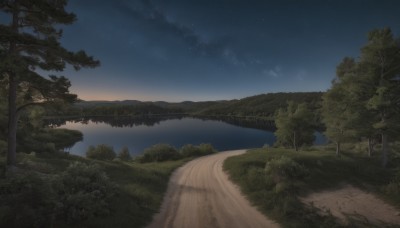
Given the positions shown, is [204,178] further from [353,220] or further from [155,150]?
[155,150]

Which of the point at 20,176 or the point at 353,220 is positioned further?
the point at 353,220

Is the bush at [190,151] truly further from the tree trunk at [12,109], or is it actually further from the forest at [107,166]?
the tree trunk at [12,109]

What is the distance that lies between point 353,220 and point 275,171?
7928 millimetres

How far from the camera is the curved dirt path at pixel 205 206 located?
12070 mm

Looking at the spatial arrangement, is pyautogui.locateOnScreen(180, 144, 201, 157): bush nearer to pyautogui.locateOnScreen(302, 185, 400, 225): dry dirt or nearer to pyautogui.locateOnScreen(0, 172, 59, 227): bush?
pyautogui.locateOnScreen(302, 185, 400, 225): dry dirt

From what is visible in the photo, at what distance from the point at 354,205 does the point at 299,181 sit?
447 centimetres

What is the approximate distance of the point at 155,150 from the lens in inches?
1419

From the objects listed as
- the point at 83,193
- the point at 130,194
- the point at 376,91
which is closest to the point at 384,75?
the point at 376,91

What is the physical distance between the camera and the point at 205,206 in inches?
566

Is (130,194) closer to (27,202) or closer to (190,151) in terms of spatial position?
(27,202)

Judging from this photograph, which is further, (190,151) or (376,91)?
(190,151)

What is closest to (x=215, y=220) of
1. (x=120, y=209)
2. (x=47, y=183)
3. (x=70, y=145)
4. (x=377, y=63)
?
(x=120, y=209)

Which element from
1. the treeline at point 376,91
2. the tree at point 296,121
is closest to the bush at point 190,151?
the tree at point 296,121

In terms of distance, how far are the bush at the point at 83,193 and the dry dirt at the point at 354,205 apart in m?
12.2
